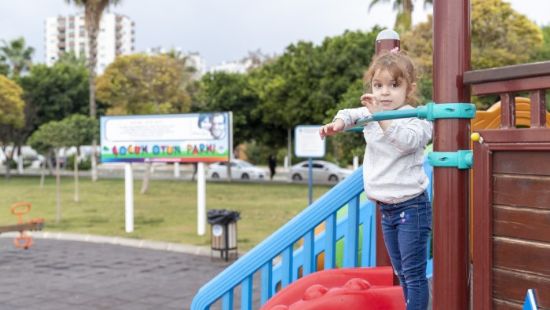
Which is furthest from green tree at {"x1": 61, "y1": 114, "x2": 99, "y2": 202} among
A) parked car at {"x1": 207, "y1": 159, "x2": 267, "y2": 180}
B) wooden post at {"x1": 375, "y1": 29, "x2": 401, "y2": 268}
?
wooden post at {"x1": 375, "y1": 29, "x2": 401, "y2": 268}

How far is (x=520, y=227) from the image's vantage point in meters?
1.72

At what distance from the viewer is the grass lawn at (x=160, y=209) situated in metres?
11.0

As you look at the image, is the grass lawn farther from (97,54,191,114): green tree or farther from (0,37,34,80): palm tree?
(0,37,34,80): palm tree

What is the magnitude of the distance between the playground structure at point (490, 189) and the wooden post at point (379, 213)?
1073mm

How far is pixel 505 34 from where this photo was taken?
20672 mm

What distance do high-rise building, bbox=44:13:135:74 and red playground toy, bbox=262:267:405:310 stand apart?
135274 millimetres

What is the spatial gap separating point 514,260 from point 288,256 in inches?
57.8

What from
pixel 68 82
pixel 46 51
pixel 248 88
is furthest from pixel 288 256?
pixel 46 51

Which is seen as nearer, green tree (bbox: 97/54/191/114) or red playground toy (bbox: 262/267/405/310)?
red playground toy (bbox: 262/267/405/310)

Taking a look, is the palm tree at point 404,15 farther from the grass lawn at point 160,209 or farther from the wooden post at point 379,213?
the wooden post at point 379,213

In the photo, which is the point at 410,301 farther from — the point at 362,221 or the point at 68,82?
the point at 68,82

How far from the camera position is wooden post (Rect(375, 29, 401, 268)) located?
302 cm

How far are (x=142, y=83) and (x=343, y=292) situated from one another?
29.1m

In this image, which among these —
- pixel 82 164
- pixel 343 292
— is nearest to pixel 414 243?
pixel 343 292
